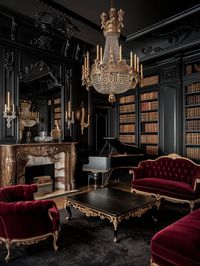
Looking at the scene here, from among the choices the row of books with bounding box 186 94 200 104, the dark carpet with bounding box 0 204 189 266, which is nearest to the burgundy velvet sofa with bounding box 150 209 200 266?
the dark carpet with bounding box 0 204 189 266

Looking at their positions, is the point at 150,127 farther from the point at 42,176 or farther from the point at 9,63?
the point at 9,63

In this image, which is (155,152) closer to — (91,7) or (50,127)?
(50,127)

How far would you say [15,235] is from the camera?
241cm

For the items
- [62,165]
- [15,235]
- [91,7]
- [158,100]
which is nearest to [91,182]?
[62,165]

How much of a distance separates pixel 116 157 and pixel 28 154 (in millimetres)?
2157

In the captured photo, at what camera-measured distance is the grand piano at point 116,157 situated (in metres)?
5.50

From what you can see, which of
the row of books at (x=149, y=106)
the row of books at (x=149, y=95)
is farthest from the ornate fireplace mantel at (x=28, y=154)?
the row of books at (x=149, y=95)

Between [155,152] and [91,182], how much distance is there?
2.02 metres

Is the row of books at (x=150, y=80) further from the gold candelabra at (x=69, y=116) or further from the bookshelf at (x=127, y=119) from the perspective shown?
the gold candelabra at (x=69, y=116)

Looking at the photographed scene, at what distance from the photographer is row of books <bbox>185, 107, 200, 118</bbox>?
17.4 ft

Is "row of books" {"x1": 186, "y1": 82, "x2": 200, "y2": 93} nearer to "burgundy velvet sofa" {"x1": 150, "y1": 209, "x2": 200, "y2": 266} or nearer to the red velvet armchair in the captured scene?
"burgundy velvet sofa" {"x1": 150, "y1": 209, "x2": 200, "y2": 266}

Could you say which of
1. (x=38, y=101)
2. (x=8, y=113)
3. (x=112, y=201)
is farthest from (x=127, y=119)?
(x=112, y=201)

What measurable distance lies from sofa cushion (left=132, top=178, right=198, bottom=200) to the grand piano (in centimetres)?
95

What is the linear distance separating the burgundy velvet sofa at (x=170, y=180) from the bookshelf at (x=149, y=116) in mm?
1269
